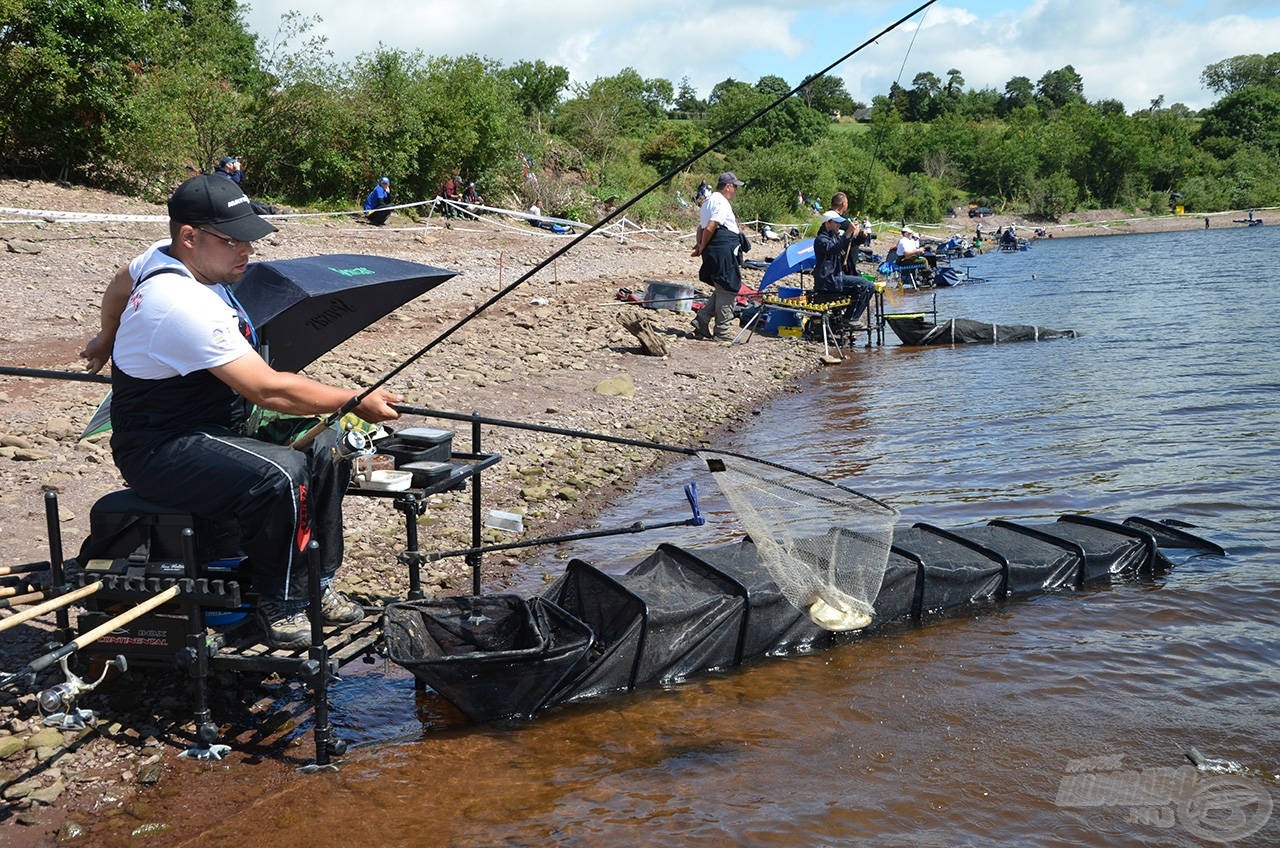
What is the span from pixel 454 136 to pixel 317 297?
28248mm

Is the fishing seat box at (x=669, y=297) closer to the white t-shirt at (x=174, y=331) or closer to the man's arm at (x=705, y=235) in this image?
the man's arm at (x=705, y=235)

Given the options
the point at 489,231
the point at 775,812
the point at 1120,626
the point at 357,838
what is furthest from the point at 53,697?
the point at 489,231

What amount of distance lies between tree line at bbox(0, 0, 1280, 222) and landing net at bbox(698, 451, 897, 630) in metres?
1.87

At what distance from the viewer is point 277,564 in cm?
470

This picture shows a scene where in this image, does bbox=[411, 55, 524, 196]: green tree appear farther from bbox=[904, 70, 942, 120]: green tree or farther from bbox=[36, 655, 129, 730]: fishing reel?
bbox=[904, 70, 942, 120]: green tree

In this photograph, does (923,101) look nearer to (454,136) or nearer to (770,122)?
(770,122)

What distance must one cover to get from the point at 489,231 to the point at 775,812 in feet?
76.4

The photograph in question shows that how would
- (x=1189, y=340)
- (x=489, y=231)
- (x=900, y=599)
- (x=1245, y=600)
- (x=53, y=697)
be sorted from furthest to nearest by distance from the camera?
(x=489, y=231), (x=1189, y=340), (x=1245, y=600), (x=900, y=599), (x=53, y=697)

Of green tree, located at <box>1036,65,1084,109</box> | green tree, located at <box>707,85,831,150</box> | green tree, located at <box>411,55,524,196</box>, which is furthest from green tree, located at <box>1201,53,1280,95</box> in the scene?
green tree, located at <box>411,55,524,196</box>

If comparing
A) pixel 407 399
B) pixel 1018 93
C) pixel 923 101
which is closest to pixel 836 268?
pixel 407 399

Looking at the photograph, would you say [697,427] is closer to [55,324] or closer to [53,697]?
[55,324]

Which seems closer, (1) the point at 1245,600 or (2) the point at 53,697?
(2) the point at 53,697

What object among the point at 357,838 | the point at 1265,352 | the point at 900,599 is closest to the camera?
the point at 357,838
